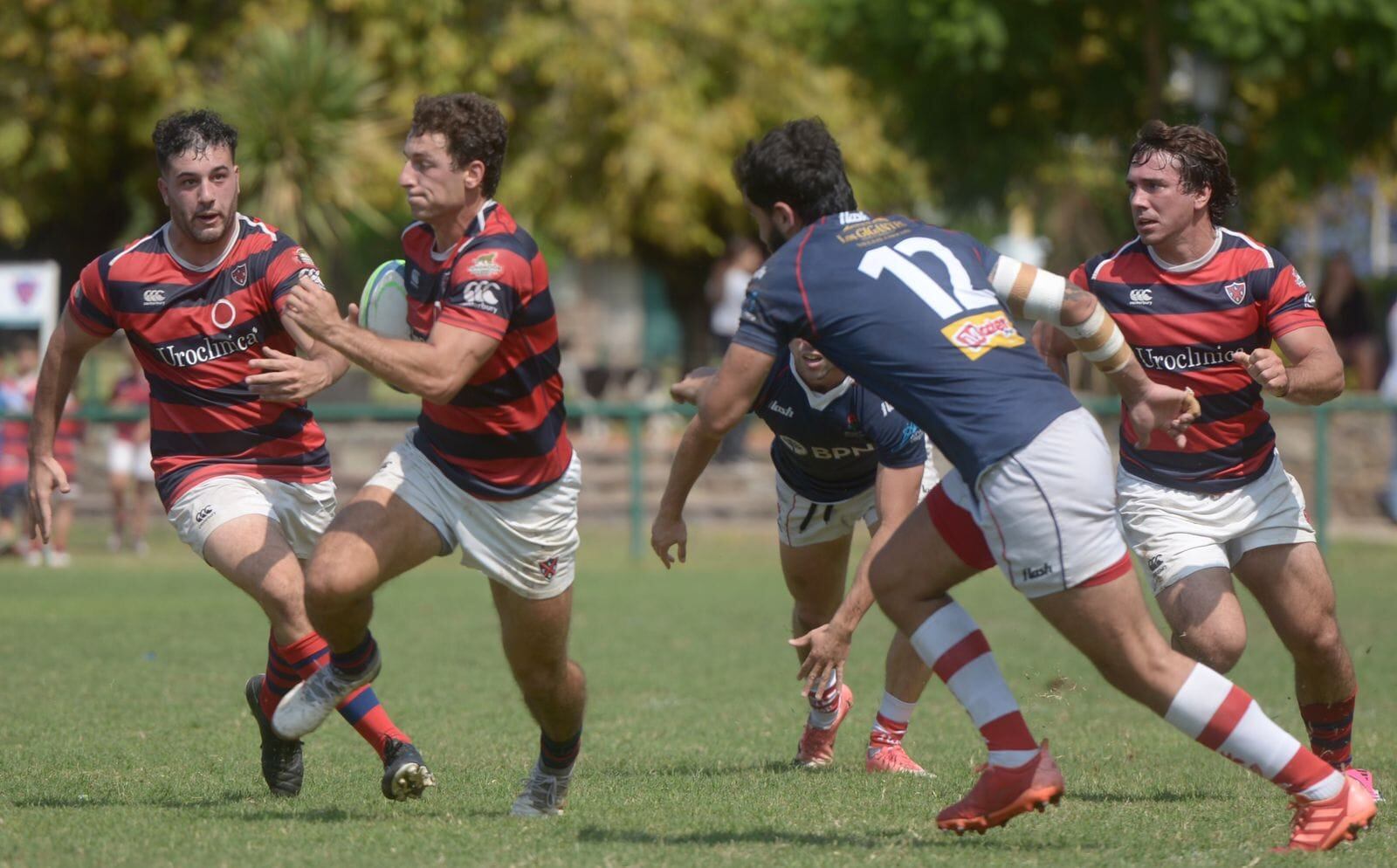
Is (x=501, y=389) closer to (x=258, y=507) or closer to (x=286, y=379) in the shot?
(x=286, y=379)

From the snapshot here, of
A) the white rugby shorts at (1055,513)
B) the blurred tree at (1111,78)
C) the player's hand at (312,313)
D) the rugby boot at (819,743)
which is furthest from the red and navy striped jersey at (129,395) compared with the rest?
the white rugby shorts at (1055,513)

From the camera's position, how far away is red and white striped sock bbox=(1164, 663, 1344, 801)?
195 inches

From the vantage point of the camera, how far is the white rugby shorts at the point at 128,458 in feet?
57.1

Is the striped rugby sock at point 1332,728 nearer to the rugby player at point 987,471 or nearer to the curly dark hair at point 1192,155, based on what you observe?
the rugby player at point 987,471

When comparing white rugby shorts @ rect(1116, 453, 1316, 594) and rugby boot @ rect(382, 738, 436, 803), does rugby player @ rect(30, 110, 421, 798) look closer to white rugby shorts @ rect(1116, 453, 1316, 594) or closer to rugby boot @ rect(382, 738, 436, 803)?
rugby boot @ rect(382, 738, 436, 803)

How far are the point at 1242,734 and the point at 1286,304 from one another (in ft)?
6.13

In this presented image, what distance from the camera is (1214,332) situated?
6.23 meters

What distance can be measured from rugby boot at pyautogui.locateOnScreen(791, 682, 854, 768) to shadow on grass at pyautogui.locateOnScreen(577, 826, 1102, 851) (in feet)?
5.09

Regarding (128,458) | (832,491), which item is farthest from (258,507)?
(128,458)

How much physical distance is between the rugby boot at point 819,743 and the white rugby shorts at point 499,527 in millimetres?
1860

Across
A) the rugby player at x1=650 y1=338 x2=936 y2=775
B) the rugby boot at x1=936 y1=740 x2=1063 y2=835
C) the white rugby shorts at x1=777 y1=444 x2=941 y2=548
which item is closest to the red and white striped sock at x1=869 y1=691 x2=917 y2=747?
the rugby player at x1=650 y1=338 x2=936 y2=775

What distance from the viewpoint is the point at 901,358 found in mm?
5004

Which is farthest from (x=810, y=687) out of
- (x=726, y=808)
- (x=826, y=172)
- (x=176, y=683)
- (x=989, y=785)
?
(x=176, y=683)

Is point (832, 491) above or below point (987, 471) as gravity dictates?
below
